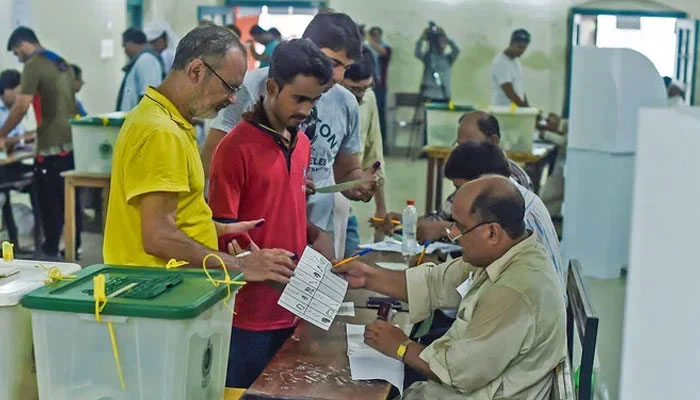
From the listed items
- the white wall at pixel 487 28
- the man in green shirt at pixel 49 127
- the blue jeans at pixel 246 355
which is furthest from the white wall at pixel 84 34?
the blue jeans at pixel 246 355

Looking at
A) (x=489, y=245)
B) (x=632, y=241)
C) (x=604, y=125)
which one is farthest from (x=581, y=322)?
(x=604, y=125)

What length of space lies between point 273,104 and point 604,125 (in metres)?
4.08

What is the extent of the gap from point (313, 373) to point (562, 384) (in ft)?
1.77

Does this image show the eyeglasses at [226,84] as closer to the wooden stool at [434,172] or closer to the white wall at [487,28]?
the wooden stool at [434,172]

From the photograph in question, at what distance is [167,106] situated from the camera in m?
1.80

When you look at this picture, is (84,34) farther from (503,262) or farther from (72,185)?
(503,262)

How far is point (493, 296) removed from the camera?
1.85m

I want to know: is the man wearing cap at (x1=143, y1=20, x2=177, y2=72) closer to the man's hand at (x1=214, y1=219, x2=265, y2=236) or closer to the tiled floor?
the tiled floor

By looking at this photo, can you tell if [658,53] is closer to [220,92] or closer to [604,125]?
[604,125]

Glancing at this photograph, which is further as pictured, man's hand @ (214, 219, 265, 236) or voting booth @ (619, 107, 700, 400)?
man's hand @ (214, 219, 265, 236)

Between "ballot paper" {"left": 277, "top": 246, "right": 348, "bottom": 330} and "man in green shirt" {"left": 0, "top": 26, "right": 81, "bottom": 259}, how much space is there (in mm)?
3961

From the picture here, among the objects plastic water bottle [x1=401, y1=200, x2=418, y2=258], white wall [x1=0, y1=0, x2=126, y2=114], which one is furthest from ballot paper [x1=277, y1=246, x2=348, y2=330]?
white wall [x1=0, y1=0, x2=126, y2=114]

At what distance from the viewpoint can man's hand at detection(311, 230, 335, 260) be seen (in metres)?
2.54

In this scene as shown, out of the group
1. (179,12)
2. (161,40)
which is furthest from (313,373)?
(179,12)
